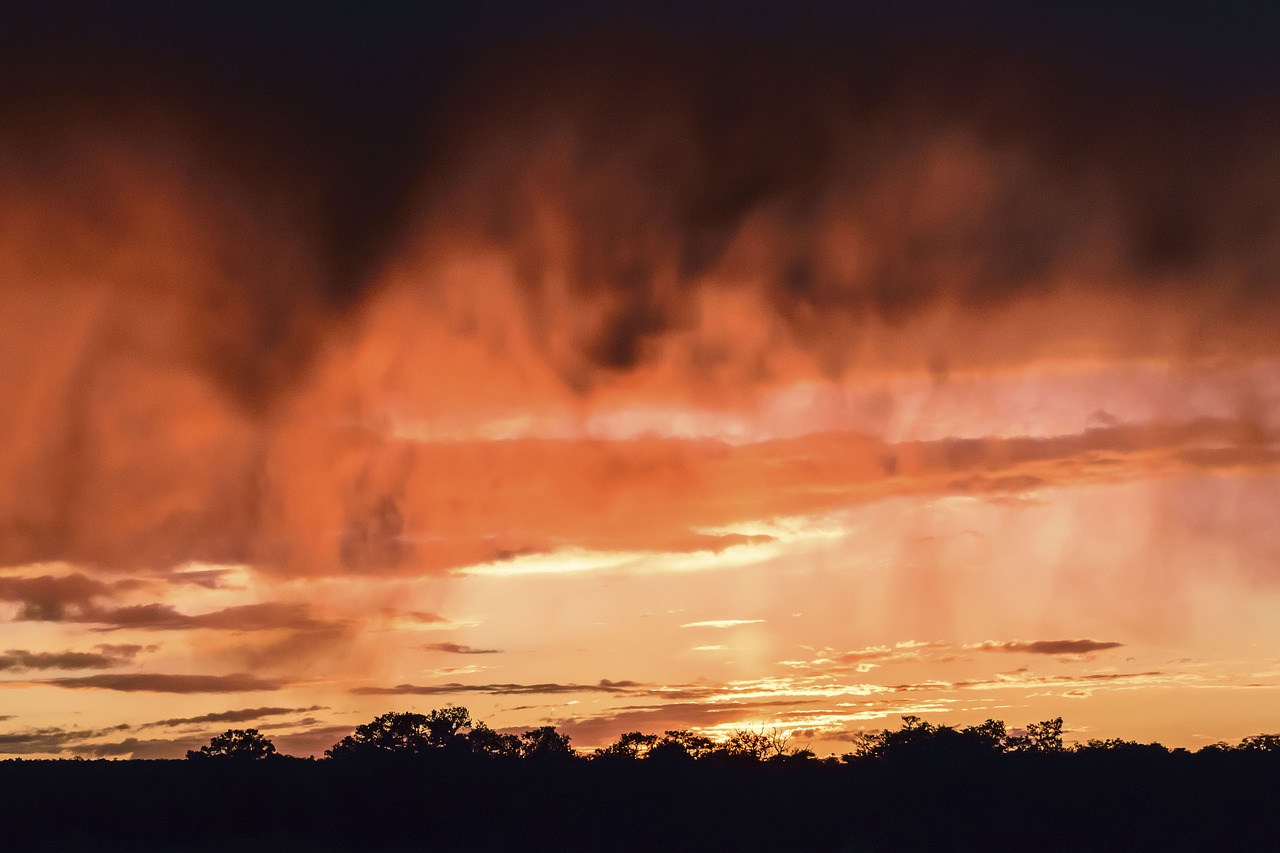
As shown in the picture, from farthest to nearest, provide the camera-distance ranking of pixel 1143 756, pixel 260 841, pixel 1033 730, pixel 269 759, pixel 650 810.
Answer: pixel 1033 730, pixel 269 759, pixel 1143 756, pixel 650 810, pixel 260 841

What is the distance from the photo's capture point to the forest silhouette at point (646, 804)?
114m

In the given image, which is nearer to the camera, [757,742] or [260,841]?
[260,841]

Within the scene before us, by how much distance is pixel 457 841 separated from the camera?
11819 cm

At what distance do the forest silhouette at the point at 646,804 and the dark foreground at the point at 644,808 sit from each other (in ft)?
0.65

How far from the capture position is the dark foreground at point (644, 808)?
114 meters

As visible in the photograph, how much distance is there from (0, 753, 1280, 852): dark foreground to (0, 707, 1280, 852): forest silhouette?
197 mm

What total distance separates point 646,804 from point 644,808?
54.7 inches

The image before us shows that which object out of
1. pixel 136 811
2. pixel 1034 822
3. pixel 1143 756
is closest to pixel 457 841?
pixel 136 811

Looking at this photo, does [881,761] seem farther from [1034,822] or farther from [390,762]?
[390,762]

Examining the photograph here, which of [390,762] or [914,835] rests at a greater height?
[390,762]

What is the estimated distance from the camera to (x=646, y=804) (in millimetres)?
123000

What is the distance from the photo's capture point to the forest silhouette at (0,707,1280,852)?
114 metres

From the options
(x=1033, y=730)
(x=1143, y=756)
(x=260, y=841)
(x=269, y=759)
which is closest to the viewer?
(x=260, y=841)

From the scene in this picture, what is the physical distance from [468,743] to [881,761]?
5831cm
